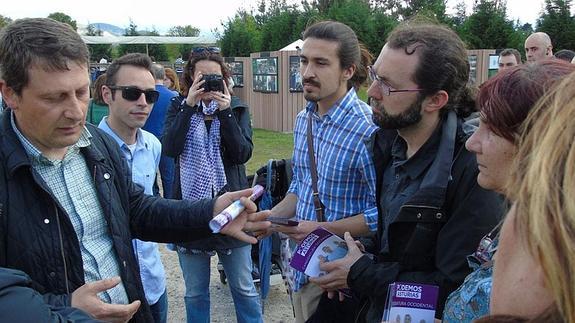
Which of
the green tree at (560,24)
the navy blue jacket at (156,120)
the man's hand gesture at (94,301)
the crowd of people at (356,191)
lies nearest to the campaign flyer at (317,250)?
the crowd of people at (356,191)

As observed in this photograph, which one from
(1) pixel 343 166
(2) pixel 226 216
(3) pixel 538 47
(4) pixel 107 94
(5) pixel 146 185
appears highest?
(3) pixel 538 47

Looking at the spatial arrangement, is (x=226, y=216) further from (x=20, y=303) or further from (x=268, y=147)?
(x=268, y=147)

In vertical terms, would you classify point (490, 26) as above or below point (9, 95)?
above

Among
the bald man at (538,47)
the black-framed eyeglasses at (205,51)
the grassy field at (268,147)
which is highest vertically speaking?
the bald man at (538,47)

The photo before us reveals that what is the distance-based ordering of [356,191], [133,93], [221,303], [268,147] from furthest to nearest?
1. [268,147]
2. [221,303]
3. [133,93]
4. [356,191]

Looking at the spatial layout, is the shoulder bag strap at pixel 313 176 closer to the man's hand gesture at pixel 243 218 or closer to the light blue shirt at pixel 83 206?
the man's hand gesture at pixel 243 218

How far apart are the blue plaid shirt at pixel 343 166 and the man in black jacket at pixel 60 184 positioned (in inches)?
43.3

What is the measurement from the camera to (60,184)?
6.25 ft

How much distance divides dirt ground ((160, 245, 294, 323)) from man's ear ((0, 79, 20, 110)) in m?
3.07

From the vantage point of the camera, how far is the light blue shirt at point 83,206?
1.88 m

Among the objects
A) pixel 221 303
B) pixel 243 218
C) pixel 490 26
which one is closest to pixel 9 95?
pixel 243 218

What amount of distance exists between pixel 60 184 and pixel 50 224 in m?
0.20

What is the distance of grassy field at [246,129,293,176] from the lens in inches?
389

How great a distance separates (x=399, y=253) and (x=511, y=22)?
1464cm
